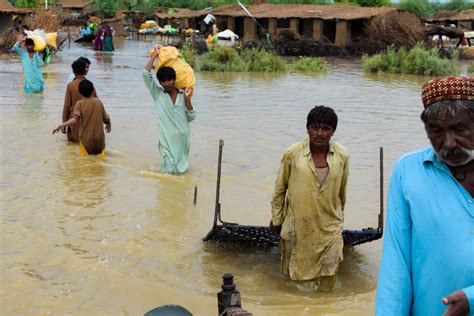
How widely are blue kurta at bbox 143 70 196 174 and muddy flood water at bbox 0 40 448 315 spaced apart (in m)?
0.29

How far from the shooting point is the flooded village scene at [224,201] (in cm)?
217

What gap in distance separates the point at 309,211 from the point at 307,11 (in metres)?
30.8

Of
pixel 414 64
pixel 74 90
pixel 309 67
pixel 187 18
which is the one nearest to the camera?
pixel 74 90

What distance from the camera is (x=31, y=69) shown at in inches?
545

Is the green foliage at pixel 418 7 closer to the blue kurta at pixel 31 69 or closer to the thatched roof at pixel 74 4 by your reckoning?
the thatched roof at pixel 74 4

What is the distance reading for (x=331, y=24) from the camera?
3531 cm

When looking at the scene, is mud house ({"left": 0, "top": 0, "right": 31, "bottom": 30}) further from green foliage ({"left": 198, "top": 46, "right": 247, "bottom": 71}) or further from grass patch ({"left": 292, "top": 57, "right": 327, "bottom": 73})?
grass patch ({"left": 292, "top": 57, "right": 327, "bottom": 73})

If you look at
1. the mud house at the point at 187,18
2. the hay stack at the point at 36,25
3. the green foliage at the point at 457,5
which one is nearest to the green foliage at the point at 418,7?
the green foliage at the point at 457,5

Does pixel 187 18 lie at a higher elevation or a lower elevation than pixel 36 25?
higher

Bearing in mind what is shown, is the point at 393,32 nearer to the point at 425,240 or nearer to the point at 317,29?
the point at 317,29

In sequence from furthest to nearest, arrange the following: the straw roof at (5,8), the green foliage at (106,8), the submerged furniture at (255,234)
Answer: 1. the green foliage at (106,8)
2. the straw roof at (5,8)
3. the submerged furniture at (255,234)

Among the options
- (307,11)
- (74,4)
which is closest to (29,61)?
(307,11)

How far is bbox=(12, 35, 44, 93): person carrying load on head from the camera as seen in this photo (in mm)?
13539

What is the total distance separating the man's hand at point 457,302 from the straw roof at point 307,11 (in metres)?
30.4
